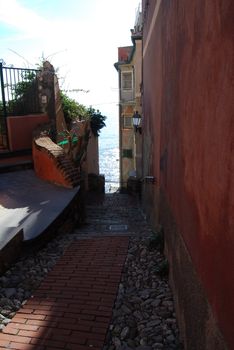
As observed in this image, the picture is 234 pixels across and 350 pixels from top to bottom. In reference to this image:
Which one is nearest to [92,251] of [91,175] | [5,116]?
[5,116]

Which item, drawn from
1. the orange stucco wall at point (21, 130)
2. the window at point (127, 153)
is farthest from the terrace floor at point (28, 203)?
the window at point (127, 153)

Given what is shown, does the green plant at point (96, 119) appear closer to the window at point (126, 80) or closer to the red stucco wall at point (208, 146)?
the window at point (126, 80)

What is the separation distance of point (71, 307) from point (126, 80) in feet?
68.2

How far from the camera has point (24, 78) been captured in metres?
11.4

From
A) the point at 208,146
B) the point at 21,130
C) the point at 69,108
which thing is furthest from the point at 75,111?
the point at 208,146

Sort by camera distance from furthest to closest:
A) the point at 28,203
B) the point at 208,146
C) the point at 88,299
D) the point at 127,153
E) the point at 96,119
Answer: the point at 127,153
the point at 96,119
the point at 28,203
the point at 88,299
the point at 208,146

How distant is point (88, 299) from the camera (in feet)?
→ 15.0

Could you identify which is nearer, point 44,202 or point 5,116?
point 44,202

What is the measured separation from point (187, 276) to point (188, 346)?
67 centimetres

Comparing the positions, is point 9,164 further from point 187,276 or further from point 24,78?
point 187,276

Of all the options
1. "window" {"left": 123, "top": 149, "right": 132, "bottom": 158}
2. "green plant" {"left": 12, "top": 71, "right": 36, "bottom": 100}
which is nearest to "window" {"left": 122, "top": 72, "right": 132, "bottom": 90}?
"window" {"left": 123, "top": 149, "right": 132, "bottom": 158}

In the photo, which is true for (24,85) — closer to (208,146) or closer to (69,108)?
(69,108)

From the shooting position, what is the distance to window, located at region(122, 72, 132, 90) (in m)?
23.2

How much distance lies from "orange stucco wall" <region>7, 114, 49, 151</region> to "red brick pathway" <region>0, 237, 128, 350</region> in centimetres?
583
